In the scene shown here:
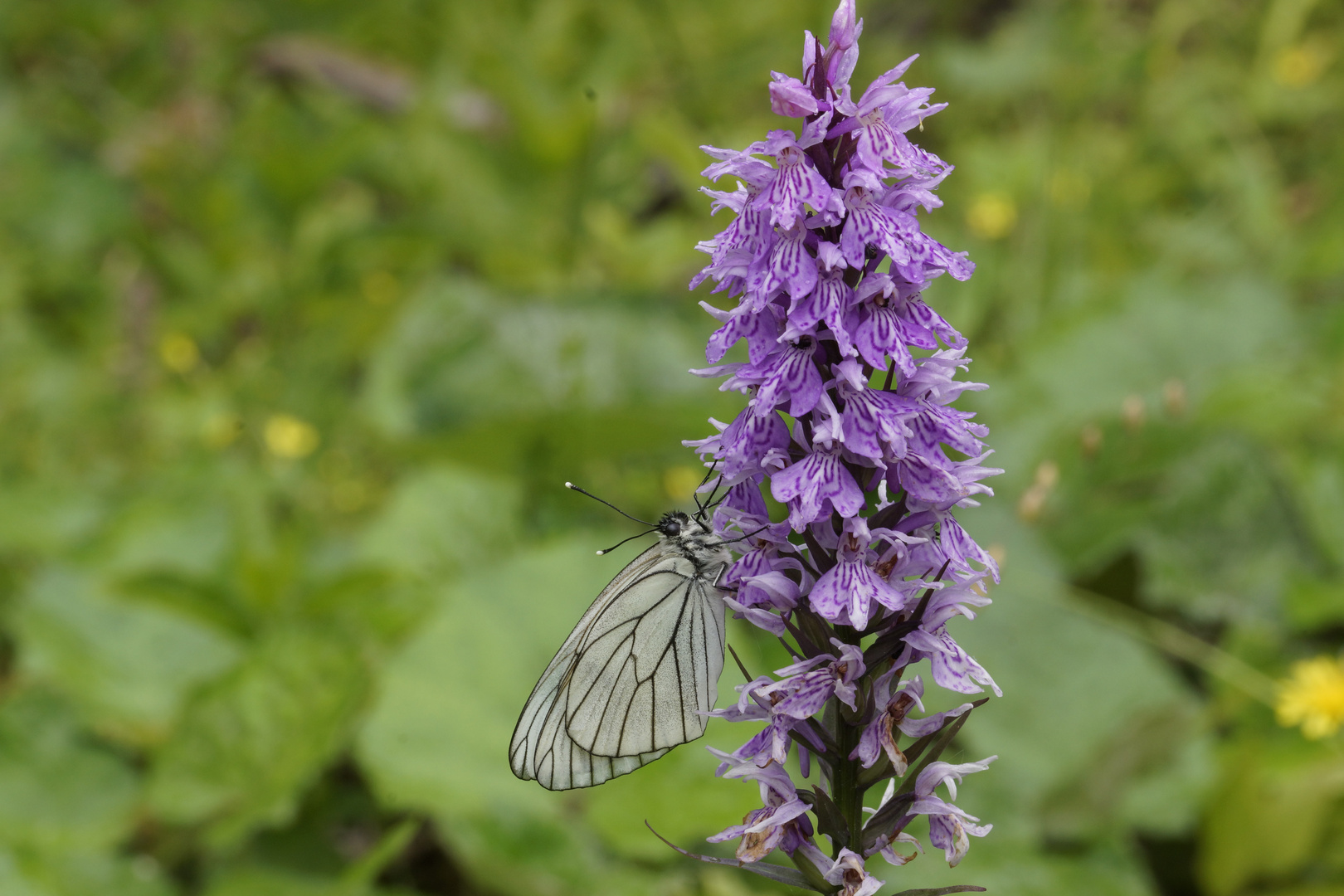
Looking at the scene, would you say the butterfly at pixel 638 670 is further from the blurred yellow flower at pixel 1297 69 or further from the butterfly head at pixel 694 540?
the blurred yellow flower at pixel 1297 69

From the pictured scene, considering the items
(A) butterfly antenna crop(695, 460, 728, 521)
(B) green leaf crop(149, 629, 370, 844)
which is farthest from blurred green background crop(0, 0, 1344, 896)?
(A) butterfly antenna crop(695, 460, 728, 521)

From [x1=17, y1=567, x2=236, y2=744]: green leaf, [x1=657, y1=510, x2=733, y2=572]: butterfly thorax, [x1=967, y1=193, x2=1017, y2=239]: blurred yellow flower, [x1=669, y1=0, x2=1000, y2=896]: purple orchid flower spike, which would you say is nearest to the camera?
[x1=669, y1=0, x2=1000, y2=896]: purple orchid flower spike

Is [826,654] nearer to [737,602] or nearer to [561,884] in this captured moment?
[737,602]

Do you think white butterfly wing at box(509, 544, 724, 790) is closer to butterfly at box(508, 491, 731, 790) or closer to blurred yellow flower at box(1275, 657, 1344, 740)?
butterfly at box(508, 491, 731, 790)

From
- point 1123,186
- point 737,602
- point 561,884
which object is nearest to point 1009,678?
point 561,884

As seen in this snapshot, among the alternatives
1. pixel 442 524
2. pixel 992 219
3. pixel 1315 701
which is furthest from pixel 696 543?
pixel 992 219

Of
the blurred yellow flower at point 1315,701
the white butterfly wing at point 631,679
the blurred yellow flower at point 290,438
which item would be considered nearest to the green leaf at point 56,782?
the blurred yellow flower at point 290,438
